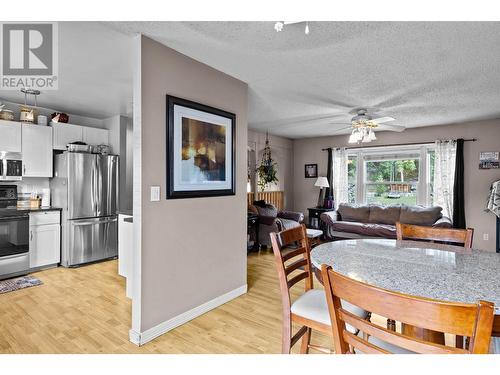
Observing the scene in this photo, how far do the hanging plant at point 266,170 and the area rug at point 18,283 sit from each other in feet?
13.5

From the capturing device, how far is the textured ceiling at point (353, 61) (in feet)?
6.65

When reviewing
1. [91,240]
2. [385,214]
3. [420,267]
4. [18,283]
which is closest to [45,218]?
[91,240]

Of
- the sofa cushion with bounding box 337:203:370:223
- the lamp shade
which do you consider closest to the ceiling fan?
the sofa cushion with bounding box 337:203:370:223

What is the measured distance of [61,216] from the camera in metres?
4.16

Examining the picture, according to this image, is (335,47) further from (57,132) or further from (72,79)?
(57,132)

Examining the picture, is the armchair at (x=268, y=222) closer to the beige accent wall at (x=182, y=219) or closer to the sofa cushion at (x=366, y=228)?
the sofa cushion at (x=366, y=228)

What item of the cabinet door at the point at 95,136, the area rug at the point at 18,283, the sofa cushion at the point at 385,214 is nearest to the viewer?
the area rug at the point at 18,283

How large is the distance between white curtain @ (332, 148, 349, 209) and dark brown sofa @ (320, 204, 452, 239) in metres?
0.50

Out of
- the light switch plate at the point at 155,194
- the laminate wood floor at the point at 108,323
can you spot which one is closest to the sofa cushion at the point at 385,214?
the laminate wood floor at the point at 108,323

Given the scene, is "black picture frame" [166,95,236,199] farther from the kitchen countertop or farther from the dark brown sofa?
the dark brown sofa

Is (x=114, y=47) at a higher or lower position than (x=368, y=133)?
higher

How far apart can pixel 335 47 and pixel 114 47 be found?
5.92 feet

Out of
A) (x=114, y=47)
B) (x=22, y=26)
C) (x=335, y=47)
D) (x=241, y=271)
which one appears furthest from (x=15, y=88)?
(x=335, y=47)

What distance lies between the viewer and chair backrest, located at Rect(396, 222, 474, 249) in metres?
1.86
